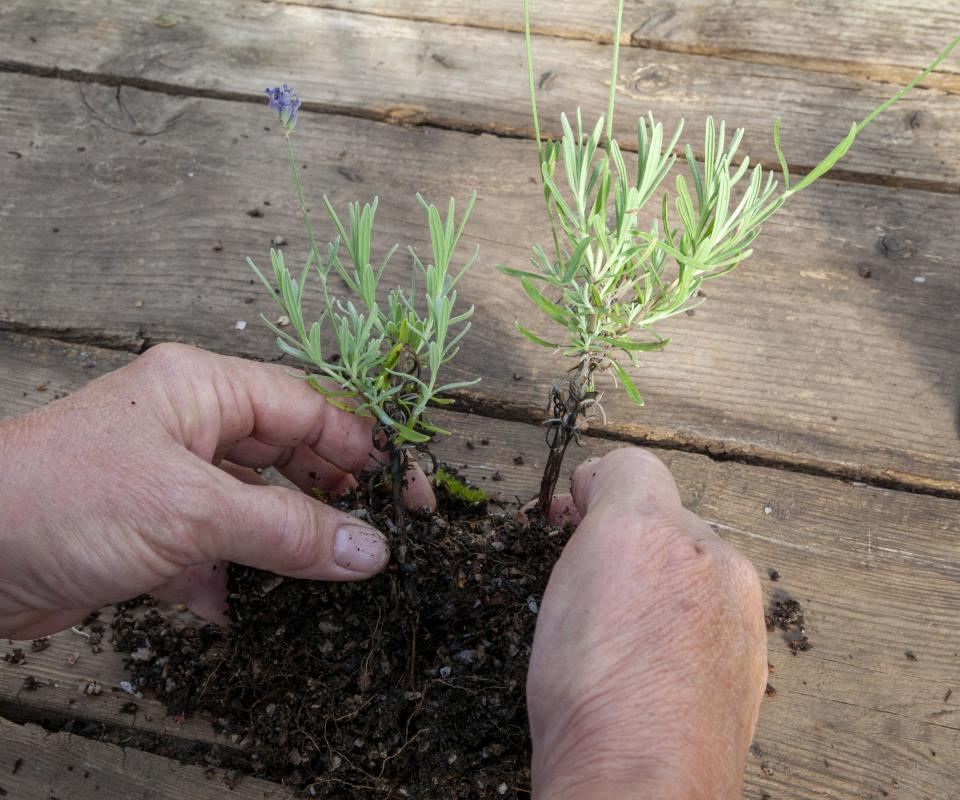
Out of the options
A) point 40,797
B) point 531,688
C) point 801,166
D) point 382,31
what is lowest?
point 40,797

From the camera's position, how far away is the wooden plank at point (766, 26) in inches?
73.4

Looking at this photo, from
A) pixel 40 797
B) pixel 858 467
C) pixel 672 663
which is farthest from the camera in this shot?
pixel 858 467

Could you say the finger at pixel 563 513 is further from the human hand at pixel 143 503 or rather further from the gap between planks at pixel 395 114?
the gap between planks at pixel 395 114

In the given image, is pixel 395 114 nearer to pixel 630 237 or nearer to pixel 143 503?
pixel 630 237

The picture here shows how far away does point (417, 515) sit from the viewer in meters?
1.27

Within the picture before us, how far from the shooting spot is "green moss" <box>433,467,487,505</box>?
4.61 feet

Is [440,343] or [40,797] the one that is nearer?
[440,343]

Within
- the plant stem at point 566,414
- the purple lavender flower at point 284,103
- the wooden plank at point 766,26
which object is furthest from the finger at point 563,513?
the wooden plank at point 766,26

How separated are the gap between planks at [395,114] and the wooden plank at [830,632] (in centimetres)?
70

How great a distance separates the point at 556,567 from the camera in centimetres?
109

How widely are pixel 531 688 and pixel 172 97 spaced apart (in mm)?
1599

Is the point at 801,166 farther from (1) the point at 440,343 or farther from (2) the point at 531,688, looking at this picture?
(2) the point at 531,688

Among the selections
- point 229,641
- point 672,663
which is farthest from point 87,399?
point 672,663

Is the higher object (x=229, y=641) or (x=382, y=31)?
(x=382, y=31)
